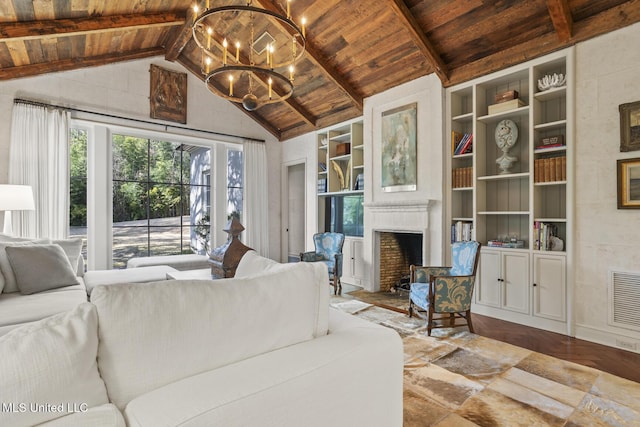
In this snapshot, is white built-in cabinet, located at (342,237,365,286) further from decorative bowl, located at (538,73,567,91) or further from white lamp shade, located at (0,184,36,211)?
white lamp shade, located at (0,184,36,211)

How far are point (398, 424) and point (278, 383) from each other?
27.4 inches

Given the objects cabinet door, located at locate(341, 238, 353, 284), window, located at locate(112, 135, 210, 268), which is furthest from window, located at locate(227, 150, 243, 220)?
cabinet door, located at locate(341, 238, 353, 284)

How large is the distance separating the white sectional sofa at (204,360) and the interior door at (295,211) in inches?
216

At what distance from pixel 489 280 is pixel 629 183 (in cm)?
152

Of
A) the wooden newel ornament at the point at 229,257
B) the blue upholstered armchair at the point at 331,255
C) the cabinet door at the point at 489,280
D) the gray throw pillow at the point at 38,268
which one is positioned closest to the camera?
the wooden newel ornament at the point at 229,257

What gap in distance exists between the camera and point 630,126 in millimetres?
2773

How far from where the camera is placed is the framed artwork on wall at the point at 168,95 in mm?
5227

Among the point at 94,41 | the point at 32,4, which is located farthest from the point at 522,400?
the point at 94,41

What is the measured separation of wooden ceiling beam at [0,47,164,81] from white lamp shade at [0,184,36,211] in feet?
5.24

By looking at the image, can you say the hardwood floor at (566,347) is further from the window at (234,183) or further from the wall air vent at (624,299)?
the window at (234,183)

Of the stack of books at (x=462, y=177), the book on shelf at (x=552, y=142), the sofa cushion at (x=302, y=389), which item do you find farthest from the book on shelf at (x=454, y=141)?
the sofa cushion at (x=302, y=389)

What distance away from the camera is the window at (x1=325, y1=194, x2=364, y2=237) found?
5.31 meters

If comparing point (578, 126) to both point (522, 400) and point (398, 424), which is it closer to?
point (522, 400)

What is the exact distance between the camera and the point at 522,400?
2.01m
